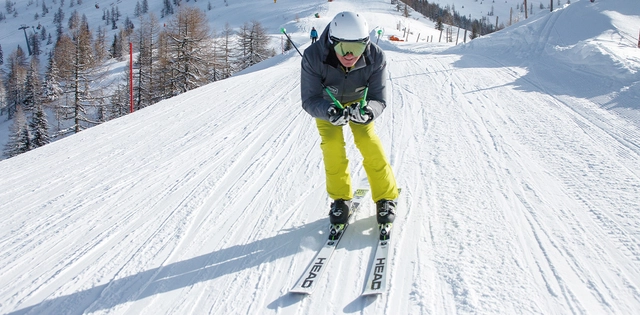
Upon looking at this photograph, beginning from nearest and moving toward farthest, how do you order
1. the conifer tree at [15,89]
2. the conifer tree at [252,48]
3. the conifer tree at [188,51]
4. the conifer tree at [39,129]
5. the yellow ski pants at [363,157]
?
the yellow ski pants at [363,157]
the conifer tree at [188,51]
the conifer tree at [39,129]
the conifer tree at [252,48]
the conifer tree at [15,89]

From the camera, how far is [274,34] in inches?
3056

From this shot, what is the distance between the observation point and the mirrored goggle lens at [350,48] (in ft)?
10.4

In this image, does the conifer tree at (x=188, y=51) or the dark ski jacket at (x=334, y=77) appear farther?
the conifer tree at (x=188, y=51)

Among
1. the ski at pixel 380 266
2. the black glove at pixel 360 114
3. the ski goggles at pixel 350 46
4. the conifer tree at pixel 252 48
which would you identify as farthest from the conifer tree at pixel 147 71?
the ski at pixel 380 266

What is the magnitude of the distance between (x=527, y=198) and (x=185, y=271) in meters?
3.09

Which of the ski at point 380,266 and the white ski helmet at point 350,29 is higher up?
the white ski helmet at point 350,29

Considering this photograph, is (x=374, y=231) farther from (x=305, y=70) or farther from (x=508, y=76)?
(x=508, y=76)

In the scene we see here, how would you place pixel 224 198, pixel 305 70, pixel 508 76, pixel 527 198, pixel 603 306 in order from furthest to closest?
pixel 508 76 < pixel 224 198 < pixel 527 198 < pixel 305 70 < pixel 603 306

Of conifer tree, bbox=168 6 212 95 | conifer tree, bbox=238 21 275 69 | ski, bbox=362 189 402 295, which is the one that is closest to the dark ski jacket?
ski, bbox=362 189 402 295

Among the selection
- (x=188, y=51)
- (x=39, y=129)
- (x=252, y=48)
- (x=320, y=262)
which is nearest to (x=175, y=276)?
(x=320, y=262)

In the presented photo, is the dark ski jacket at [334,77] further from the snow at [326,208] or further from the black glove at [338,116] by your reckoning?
the snow at [326,208]

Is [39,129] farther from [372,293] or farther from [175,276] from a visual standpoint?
[372,293]

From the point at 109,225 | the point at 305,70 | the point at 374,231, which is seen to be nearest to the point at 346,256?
the point at 374,231

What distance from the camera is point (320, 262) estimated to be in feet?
9.78
